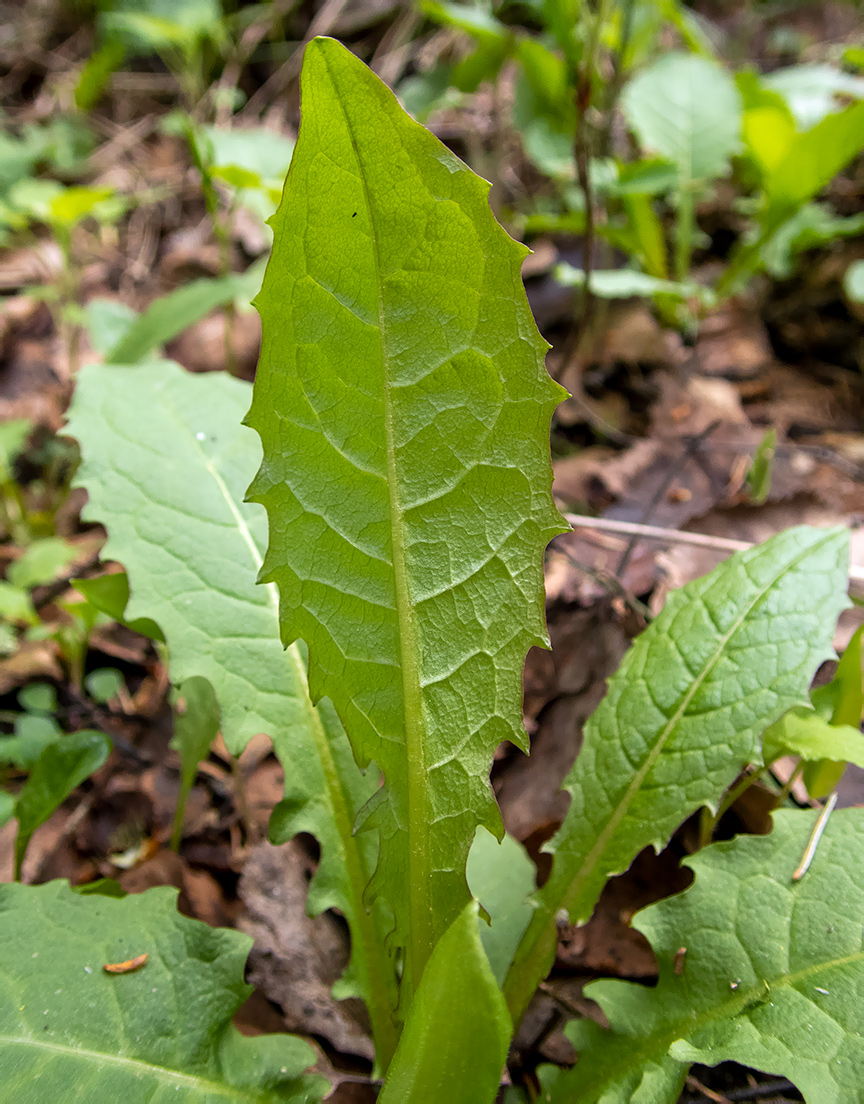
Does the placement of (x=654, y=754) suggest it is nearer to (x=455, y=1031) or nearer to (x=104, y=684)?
(x=455, y=1031)

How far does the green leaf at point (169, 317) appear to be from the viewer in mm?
2115

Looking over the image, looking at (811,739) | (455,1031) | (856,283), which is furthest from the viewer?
(856,283)

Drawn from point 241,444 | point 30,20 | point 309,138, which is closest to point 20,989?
point 241,444

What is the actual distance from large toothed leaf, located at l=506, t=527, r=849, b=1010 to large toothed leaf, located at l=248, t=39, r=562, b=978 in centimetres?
24

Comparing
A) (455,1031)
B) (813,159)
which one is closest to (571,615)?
(455,1031)

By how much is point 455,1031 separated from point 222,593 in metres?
0.78

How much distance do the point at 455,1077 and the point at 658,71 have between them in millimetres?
3390

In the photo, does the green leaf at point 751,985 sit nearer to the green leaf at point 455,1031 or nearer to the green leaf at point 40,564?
the green leaf at point 455,1031

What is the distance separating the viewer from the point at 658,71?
3.02 meters

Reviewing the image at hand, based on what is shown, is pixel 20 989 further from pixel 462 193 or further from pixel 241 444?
pixel 462 193

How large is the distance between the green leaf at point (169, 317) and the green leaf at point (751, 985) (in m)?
1.83

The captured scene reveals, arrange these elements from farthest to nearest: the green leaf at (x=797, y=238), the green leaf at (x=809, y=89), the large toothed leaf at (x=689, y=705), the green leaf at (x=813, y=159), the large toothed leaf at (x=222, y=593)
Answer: the green leaf at (x=809, y=89)
the green leaf at (x=797, y=238)
the green leaf at (x=813, y=159)
the large toothed leaf at (x=222, y=593)
the large toothed leaf at (x=689, y=705)

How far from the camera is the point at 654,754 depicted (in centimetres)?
118

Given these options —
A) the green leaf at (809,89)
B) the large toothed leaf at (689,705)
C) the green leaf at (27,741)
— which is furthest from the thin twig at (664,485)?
the green leaf at (809,89)
